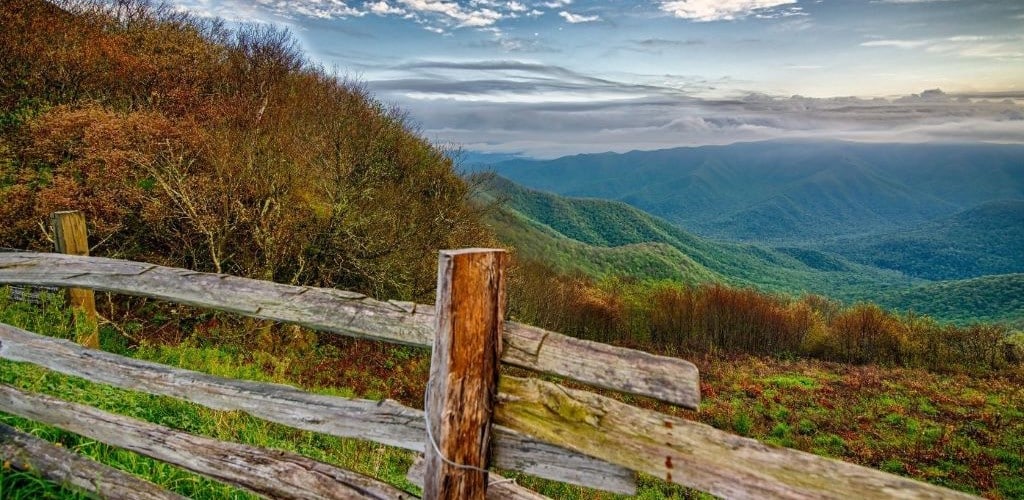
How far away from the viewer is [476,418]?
6.58 feet

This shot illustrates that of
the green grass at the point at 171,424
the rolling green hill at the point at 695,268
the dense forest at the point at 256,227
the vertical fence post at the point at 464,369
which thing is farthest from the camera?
the rolling green hill at the point at 695,268

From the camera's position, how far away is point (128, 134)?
1127cm

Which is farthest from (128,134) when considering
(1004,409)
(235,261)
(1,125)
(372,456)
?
(1004,409)

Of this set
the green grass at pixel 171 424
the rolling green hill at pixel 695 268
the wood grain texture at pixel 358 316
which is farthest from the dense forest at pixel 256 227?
Result: the rolling green hill at pixel 695 268

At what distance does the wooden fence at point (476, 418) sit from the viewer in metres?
1.74

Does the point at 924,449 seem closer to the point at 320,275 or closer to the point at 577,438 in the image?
the point at 320,275

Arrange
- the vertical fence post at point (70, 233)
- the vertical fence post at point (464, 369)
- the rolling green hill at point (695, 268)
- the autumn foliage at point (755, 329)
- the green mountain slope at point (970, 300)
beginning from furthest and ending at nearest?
the rolling green hill at point (695, 268) → the green mountain slope at point (970, 300) → the autumn foliage at point (755, 329) → the vertical fence post at point (70, 233) → the vertical fence post at point (464, 369)

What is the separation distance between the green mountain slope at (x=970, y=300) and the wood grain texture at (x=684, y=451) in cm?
11863

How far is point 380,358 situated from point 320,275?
8.39 ft

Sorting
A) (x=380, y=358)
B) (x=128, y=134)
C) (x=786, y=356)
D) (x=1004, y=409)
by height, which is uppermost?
(x=128, y=134)

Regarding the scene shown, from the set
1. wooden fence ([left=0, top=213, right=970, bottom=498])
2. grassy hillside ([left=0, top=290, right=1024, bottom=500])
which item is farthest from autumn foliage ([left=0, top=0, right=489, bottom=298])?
wooden fence ([left=0, top=213, right=970, bottom=498])

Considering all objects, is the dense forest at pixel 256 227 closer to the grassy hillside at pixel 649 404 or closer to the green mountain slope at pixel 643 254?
the grassy hillside at pixel 649 404

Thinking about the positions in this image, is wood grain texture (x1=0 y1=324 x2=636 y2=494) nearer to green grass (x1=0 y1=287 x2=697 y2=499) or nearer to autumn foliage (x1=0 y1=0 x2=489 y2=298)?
green grass (x1=0 y1=287 x2=697 y2=499)

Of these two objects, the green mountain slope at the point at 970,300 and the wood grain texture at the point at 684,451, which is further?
the green mountain slope at the point at 970,300
